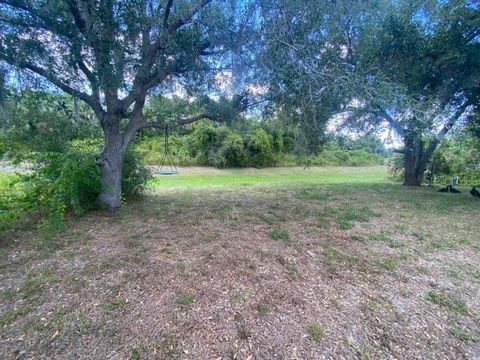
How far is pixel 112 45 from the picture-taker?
117 inches

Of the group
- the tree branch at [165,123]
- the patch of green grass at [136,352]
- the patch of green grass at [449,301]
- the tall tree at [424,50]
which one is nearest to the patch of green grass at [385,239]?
the patch of green grass at [449,301]

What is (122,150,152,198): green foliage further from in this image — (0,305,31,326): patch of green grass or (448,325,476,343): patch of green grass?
(448,325,476,343): patch of green grass

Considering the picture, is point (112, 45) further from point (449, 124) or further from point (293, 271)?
point (449, 124)

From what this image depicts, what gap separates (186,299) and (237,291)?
47 centimetres

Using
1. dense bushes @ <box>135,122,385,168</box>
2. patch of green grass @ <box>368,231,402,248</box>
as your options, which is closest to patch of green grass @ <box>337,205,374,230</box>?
patch of green grass @ <box>368,231,402,248</box>

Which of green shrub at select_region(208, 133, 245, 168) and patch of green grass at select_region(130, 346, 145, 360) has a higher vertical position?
green shrub at select_region(208, 133, 245, 168)

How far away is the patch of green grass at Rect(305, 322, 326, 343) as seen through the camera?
69.4 inches

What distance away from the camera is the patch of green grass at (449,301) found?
213cm

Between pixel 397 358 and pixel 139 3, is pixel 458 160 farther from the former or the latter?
pixel 139 3

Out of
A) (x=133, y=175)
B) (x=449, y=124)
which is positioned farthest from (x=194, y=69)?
(x=449, y=124)

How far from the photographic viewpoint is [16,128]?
3771mm

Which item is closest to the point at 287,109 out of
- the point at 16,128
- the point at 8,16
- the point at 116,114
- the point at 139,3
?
the point at 139,3

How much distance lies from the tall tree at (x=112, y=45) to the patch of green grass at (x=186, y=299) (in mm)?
2628

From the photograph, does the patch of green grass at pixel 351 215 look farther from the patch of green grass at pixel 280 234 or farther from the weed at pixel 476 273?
the weed at pixel 476 273
